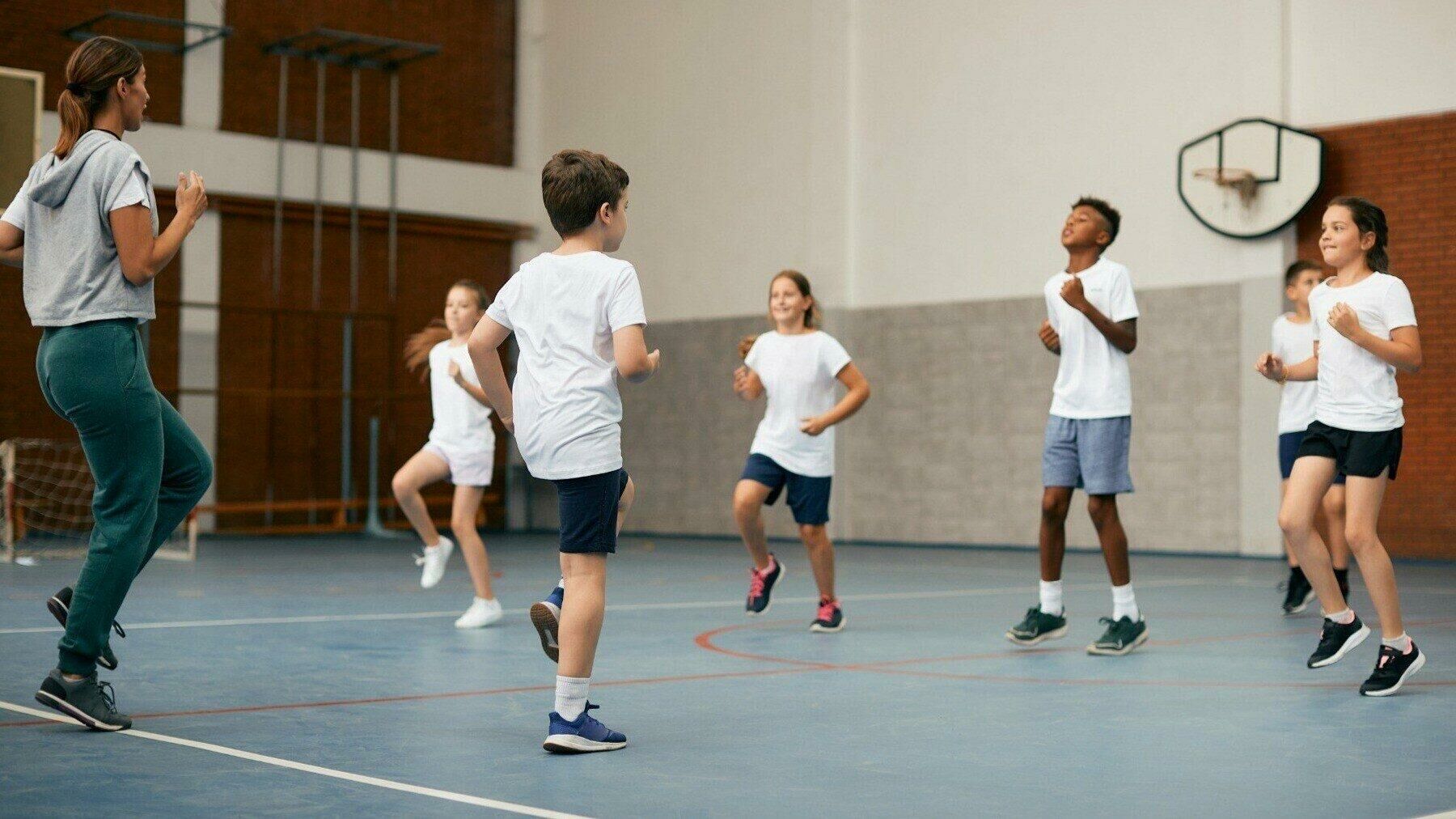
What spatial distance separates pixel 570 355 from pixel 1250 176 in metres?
10.3

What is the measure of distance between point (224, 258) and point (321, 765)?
13999mm

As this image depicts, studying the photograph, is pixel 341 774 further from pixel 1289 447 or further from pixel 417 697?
pixel 1289 447

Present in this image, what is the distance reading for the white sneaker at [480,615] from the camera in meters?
7.26

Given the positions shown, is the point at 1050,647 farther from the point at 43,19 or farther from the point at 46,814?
the point at 43,19

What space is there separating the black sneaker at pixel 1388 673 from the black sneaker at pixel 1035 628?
155 cm

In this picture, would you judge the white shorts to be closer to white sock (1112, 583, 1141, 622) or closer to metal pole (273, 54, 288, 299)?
white sock (1112, 583, 1141, 622)

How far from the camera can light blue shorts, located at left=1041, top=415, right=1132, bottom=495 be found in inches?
248

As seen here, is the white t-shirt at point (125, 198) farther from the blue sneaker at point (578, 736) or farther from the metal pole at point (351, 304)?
the metal pole at point (351, 304)

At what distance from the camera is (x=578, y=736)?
4.02m

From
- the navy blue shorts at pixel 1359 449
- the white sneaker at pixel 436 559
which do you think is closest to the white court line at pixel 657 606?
the white sneaker at pixel 436 559

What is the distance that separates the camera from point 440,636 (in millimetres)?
6840

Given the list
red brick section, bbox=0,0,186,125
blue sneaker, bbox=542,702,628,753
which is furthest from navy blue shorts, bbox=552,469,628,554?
red brick section, bbox=0,0,186,125

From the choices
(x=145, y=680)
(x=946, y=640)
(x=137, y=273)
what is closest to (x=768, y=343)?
(x=946, y=640)

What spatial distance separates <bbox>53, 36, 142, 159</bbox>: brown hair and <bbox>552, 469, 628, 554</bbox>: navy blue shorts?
Result: 1.66 meters
